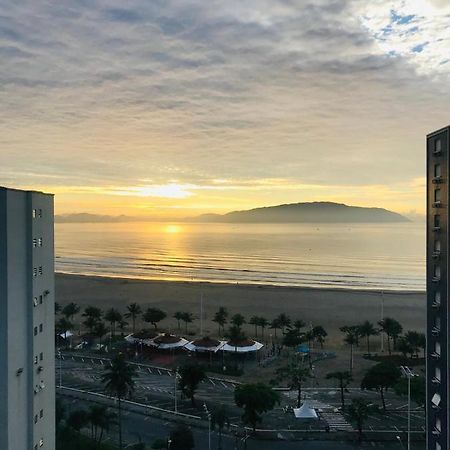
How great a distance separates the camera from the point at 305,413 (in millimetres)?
32844

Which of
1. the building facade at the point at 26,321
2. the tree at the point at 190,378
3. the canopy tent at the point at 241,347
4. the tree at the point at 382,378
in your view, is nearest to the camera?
the building facade at the point at 26,321

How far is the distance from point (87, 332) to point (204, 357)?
699 inches

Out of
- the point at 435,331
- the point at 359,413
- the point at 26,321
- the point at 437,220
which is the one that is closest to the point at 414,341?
the point at 359,413

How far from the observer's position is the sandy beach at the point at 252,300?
225ft

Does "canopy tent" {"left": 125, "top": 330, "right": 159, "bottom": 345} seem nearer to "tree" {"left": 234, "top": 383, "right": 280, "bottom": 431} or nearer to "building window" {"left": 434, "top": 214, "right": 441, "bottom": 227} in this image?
"tree" {"left": 234, "top": 383, "right": 280, "bottom": 431}

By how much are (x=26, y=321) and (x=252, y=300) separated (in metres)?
61.5

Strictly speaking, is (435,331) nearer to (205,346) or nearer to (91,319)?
(205,346)

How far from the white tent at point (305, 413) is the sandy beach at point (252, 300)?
83.0 feet

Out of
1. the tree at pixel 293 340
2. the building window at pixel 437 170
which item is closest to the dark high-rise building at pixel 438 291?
the building window at pixel 437 170

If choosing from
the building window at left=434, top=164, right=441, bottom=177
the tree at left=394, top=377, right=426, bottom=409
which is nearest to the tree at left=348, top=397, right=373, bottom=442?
the tree at left=394, top=377, right=426, bottom=409

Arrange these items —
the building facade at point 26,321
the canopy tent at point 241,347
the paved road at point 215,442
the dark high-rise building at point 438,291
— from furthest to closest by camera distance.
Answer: the canopy tent at point 241,347 < the paved road at point 215,442 < the dark high-rise building at point 438,291 < the building facade at point 26,321

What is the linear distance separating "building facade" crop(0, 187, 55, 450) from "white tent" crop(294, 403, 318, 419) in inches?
672

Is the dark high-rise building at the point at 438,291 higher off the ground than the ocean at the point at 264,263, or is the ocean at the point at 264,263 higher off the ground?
the dark high-rise building at the point at 438,291

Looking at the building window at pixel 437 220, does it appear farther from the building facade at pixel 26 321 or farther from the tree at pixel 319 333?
the tree at pixel 319 333
